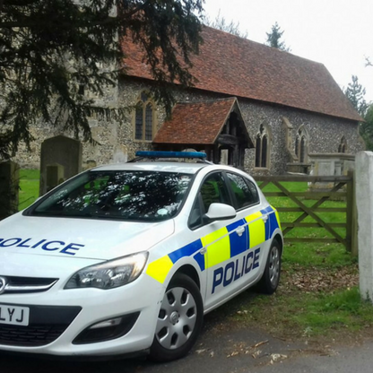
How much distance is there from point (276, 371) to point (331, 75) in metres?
44.7

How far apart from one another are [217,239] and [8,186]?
3.91 m

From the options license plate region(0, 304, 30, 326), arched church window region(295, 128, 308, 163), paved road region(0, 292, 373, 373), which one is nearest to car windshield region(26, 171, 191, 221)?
paved road region(0, 292, 373, 373)

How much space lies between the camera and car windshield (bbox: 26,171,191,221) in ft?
15.3

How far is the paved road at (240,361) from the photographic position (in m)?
3.97

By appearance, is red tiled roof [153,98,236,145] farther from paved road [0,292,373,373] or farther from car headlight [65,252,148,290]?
car headlight [65,252,148,290]

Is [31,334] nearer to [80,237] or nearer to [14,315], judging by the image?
[14,315]

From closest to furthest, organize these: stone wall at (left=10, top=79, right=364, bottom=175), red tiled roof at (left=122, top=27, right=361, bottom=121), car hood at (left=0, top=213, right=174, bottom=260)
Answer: car hood at (left=0, top=213, right=174, bottom=260)
stone wall at (left=10, top=79, right=364, bottom=175)
red tiled roof at (left=122, top=27, right=361, bottom=121)

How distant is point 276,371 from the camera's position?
3.96m

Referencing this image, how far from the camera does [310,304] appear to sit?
584cm

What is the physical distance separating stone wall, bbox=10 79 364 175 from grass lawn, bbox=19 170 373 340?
1014 centimetres

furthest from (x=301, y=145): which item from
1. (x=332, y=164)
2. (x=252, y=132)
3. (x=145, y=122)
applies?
(x=332, y=164)

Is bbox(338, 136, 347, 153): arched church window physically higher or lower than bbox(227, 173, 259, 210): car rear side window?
higher

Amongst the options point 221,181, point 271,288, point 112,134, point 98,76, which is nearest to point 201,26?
point 98,76

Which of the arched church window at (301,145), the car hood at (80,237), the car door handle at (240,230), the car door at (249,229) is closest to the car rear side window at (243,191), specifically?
the car door at (249,229)
